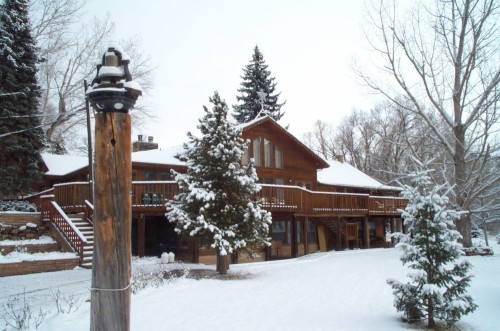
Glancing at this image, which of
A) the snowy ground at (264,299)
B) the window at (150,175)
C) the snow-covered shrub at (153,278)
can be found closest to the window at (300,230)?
the snowy ground at (264,299)

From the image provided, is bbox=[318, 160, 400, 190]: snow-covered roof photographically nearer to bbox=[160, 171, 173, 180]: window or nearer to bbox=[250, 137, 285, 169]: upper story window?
bbox=[250, 137, 285, 169]: upper story window

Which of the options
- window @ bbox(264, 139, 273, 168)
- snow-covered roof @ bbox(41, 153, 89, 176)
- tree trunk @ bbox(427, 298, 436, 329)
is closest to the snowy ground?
tree trunk @ bbox(427, 298, 436, 329)

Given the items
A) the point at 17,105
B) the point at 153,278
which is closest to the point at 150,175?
the point at 17,105

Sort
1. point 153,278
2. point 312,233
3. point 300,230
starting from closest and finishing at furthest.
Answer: point 153,278, point 300,230, point 312,233

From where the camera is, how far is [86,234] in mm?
18141

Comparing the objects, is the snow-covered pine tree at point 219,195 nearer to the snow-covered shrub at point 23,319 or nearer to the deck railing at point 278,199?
the deck railing at point 278,199

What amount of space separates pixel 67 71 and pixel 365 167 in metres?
36.3

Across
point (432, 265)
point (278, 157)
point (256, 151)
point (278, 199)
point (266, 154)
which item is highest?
point (256, 151)

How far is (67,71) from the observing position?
3484 centimetres

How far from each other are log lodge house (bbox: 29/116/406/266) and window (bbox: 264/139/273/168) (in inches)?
1.9

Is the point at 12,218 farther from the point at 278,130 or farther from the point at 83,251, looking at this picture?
the point at 278,130

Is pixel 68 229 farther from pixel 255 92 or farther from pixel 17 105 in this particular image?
pixel 255 92

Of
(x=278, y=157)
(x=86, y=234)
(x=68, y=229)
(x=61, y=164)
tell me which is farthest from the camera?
(x=61, y=164)

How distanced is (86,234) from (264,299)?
1022cm
